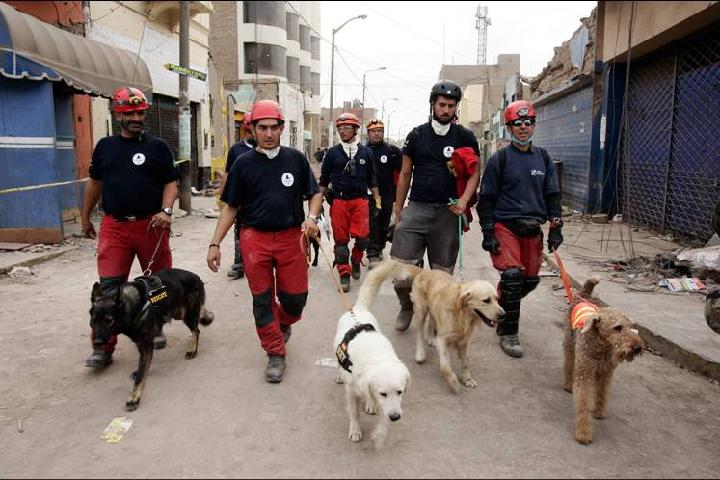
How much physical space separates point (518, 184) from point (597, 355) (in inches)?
74.5

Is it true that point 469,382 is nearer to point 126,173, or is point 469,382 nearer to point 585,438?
point 585,438

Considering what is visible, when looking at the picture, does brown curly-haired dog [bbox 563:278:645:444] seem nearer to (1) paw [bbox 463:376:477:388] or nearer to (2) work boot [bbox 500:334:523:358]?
(1) paw [bbox 463:376:477:388]

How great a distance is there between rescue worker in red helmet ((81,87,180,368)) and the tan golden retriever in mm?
2139

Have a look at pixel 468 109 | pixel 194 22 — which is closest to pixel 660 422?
pixel 194 22

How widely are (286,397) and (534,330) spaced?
9.38 ft

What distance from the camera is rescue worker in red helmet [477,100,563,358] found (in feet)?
16.0

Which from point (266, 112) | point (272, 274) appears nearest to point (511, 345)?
point (272, 274)

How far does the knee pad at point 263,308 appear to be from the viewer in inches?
172

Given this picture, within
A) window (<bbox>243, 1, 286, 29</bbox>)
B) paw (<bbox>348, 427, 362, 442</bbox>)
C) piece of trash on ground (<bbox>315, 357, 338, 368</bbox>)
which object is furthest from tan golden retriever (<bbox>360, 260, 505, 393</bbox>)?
window (<bbox>243, 1, 286, 29</bbox>)

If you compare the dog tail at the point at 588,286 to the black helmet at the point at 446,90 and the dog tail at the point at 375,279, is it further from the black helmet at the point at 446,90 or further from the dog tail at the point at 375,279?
the black helmet at the point at 446,90

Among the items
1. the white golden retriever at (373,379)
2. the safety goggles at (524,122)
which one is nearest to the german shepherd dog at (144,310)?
the white golden retriever at (373,379)

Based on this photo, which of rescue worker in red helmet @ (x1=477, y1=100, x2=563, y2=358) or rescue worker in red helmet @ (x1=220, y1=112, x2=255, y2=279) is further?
rescue worker in red helmet @ (x1=220, y1=112, x2=255, y2=279)

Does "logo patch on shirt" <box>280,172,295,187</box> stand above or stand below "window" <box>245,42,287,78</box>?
below

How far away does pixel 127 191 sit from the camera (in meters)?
4.67
